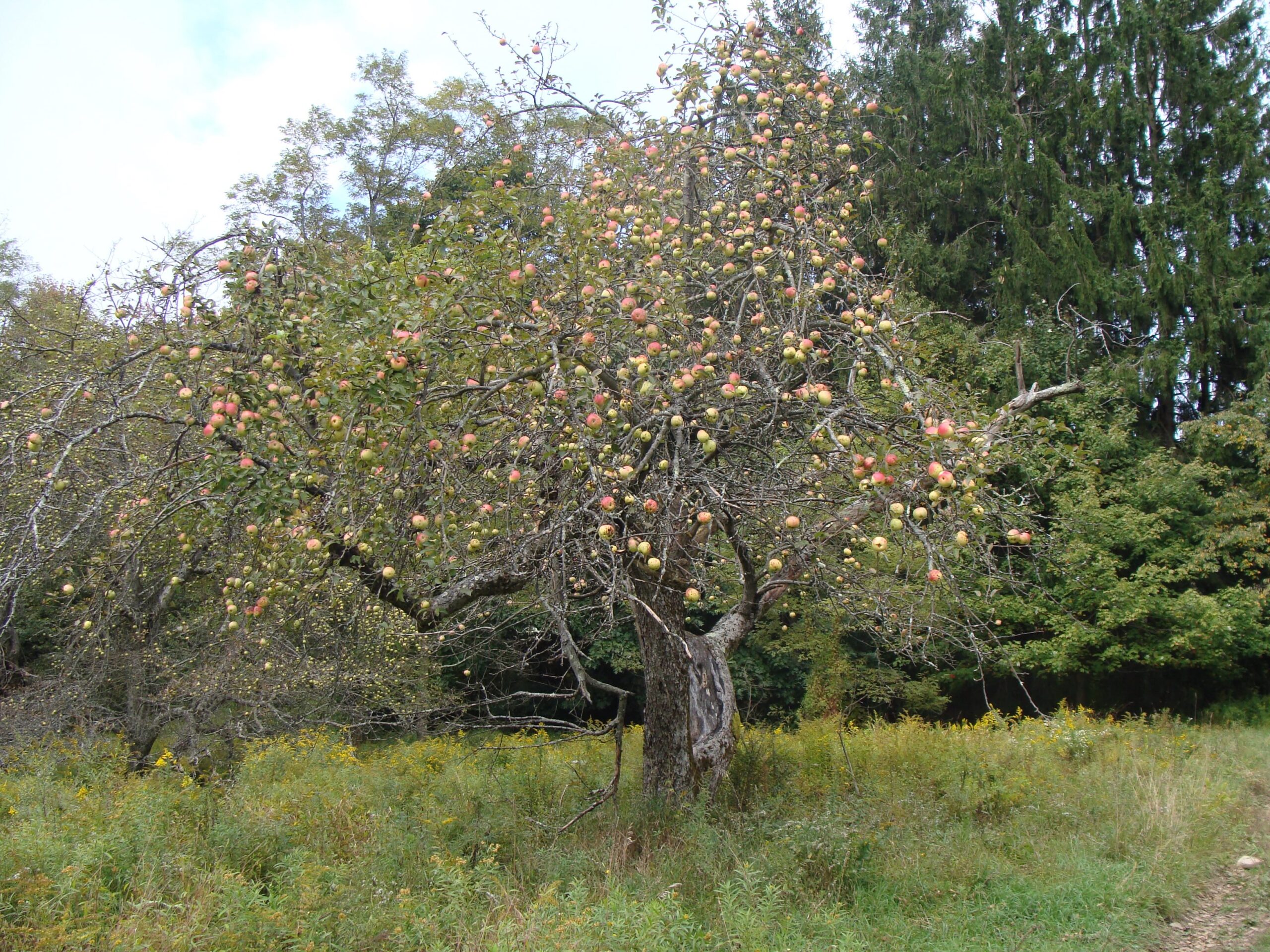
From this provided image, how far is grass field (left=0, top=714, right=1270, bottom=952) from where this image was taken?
3.31 m

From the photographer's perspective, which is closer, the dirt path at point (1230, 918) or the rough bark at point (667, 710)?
the dirt path at point (1230, 918)

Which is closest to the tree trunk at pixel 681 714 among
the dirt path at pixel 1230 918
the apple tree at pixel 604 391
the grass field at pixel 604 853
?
the apple tree at pixel 604 391

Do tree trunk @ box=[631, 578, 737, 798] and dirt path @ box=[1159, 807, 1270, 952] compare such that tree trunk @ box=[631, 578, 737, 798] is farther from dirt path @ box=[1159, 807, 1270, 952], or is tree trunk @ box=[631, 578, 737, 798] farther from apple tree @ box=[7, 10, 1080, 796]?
dirt path @ box=[1159, 807, 1270, 952]

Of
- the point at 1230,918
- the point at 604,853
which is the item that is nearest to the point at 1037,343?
the point at 1230,918

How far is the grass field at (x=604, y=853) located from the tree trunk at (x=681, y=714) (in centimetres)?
24

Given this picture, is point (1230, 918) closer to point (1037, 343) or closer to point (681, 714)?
point (681, 714)

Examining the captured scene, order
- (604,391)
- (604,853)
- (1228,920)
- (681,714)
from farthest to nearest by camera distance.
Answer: (681,714) < (604,853) < (1228,920) < (604,391)

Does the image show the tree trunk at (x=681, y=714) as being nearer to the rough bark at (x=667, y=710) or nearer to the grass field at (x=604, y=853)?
the rough bark at (x=667, y=710)

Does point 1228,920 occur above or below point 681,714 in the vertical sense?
below

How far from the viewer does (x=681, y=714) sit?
16.3 ft

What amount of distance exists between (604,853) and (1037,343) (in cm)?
1366

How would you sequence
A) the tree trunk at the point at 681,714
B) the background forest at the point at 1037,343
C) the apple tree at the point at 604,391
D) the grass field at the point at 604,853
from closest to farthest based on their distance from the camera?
1. the apple tree at the point at 604,391
2. the grass field at the point at 604,853
3. the tree trunk at the point at 681,714
4. the background forest at the point at 1037,343

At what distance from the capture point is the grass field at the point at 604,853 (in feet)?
10.9

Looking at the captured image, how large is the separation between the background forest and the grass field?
2.27 meters
